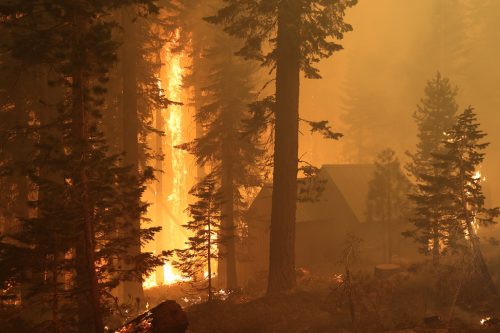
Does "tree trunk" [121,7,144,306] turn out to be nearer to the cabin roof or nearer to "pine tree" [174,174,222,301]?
"pine tree" [174,174,222,301]

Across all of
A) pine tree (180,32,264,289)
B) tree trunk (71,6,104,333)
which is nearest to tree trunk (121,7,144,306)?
pine tree (180,32,264,289)

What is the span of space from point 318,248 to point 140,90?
17.1 m

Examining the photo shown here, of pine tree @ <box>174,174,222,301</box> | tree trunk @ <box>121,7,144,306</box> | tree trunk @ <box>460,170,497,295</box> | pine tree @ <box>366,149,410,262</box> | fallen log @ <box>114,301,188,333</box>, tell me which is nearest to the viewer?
fallen log @ <box>114,301,188,333</box>

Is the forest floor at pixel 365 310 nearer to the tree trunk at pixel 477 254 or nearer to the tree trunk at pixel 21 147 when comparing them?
the tree trunk at pixel 477 254

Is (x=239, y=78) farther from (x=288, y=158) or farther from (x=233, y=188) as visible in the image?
(x=288, y=158)

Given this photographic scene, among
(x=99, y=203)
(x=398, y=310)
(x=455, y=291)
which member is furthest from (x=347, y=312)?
(x=99, y=203)

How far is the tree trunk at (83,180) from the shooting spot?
8.67 m

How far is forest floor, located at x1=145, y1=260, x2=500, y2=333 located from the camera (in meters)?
10.8

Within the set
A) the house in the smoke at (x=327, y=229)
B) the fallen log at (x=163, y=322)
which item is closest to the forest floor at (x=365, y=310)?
the fallen log at (x=163, y=322)

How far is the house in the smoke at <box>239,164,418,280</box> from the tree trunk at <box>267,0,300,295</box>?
48.7 ft

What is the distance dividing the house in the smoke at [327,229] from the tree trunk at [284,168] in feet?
48.7

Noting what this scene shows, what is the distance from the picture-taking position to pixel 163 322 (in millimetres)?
8609

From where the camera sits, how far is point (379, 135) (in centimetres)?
5991

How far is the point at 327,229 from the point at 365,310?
64.3 feet
